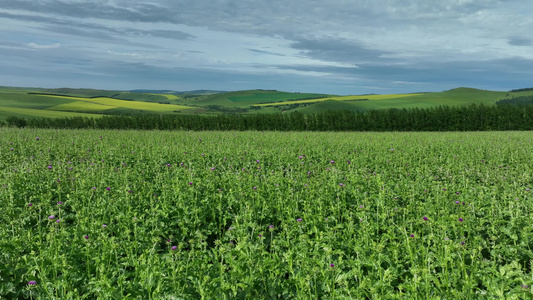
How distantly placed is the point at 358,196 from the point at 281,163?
4.87 metres

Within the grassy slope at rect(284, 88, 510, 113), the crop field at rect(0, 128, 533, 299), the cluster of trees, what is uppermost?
the grassy slope at rect(284, 88, 510, 113)

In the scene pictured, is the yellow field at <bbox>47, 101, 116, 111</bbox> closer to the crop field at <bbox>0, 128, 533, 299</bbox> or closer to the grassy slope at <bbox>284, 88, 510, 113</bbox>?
the grassy slope at <bbox>284, 88, 510, 113</bbox>

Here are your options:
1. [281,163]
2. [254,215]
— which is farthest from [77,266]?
[281,163]

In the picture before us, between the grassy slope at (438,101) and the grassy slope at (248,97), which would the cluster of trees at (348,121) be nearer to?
the grassy slope at (438,101)

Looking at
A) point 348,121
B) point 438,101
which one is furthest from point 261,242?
point 438,101

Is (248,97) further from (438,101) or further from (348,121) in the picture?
(348,121)

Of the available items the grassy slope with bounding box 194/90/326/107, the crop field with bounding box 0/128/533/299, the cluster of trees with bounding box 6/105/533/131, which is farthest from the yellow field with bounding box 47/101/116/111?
the crop field with bounding box 0/128/533/299

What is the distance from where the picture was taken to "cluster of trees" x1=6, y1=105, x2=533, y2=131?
3884 centimetres

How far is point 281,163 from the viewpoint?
1076 cm

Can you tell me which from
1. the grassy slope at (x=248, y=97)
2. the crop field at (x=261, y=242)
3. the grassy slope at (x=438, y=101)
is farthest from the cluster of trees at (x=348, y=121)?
the grassy slope at (x=248, y=97)

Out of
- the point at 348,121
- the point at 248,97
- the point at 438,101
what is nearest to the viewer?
the point at 348,121

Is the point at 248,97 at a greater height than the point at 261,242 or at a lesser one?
greater

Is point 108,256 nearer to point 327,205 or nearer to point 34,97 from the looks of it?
point 327,205

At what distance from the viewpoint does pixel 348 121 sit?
132 ft
